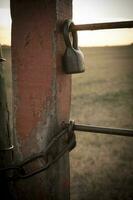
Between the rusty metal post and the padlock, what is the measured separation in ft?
0.10

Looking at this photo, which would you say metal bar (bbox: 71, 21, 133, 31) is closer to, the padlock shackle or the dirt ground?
the padlock shackle

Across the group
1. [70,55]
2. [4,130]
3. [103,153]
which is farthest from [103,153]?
[70,55]

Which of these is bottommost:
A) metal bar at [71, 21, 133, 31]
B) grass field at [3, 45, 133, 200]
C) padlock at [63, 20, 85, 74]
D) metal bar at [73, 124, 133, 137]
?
grass field at [3, 45, 133, 200]

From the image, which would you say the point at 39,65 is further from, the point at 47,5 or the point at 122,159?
the point at 122,159

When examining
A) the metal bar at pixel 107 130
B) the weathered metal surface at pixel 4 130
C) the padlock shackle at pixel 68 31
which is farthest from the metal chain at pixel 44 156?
the weathered metal surface at pixel 4 130

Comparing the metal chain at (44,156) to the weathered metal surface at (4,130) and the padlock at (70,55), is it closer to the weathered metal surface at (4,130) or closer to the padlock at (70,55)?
the padlock at (70,55)

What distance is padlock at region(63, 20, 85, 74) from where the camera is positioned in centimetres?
121

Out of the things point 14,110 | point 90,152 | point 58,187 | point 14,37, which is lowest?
point 90,152

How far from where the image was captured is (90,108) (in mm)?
10547

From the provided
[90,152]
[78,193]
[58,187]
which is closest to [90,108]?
[90,152]

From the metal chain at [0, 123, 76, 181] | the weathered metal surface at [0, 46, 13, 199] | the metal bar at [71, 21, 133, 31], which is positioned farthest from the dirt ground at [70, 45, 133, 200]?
the metal bar at [71, 21, 133, 31]

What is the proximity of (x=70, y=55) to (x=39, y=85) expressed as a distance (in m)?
0.20

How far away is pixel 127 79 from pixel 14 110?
623 inches

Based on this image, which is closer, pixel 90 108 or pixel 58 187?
pixel 58 187
